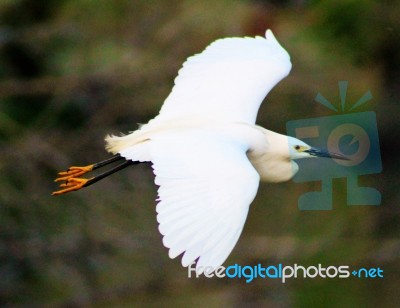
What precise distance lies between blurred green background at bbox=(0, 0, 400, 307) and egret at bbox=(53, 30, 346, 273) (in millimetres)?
762

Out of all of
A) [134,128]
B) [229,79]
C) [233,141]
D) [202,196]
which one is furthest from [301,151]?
[134,128]

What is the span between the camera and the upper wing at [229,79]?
8.93 feet

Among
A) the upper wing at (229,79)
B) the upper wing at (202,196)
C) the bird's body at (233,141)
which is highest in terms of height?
the upper wing at (229,79)

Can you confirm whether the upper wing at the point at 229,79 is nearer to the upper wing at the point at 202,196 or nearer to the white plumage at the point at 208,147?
the white plumage at the point at 208,147

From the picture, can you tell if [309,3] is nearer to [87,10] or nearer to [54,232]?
[87,10]

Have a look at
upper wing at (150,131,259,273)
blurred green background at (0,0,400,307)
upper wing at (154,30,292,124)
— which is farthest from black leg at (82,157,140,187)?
blurred green background at (0,0,400,307)

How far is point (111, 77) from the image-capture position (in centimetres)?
392

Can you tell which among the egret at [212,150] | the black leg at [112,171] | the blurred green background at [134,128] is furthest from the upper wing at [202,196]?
the blurred green background at [134,128]

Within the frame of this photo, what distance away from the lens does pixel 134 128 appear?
380 cm

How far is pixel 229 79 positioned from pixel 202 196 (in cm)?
70

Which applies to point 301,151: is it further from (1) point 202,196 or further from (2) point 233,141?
(1) point 202,196

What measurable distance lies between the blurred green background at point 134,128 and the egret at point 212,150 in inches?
30.0

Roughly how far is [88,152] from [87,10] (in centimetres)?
44

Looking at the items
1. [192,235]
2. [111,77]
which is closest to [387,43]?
[111,77]
